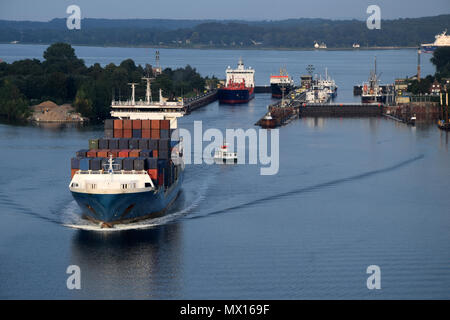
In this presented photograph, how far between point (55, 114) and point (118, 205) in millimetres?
38562

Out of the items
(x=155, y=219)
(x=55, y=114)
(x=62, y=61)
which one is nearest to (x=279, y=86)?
(x=62, y=61)

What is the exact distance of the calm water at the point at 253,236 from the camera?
24.3m

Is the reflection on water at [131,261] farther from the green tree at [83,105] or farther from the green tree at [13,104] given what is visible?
the green tree at [13,104]

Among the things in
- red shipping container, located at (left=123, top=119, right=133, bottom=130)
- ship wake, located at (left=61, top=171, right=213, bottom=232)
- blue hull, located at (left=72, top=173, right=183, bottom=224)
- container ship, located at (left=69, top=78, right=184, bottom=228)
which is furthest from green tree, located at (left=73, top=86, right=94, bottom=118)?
blue hull, located at (left=72, top=173, right=183, bottom=224)

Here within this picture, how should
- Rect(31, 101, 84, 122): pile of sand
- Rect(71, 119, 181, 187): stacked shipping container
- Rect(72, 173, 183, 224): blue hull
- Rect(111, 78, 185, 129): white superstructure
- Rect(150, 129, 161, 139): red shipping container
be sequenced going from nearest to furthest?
Rect(72, 173, 183, 224): blue hull → Rect(71, 119, 181, 187): stacked shipping container → Rect(150, 129, 161, 139): red shipping container → Rect(111, 78, 185, 129): white superstructure → Rect(31, 101, 84, 122): pile of sand

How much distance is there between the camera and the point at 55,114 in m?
67.2

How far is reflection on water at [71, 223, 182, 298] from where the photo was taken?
24.2 meters

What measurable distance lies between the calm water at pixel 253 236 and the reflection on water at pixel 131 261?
0.11 feet

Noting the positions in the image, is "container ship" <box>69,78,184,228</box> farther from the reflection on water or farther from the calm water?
the reflection on water

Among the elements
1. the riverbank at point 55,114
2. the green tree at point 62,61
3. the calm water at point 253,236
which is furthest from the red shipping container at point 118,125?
the green tree at point 62,61

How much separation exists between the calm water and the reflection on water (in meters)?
0.03

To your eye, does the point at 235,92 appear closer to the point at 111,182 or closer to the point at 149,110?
the point at 149,110

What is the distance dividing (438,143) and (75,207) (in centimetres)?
2801

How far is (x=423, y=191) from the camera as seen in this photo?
123ft
